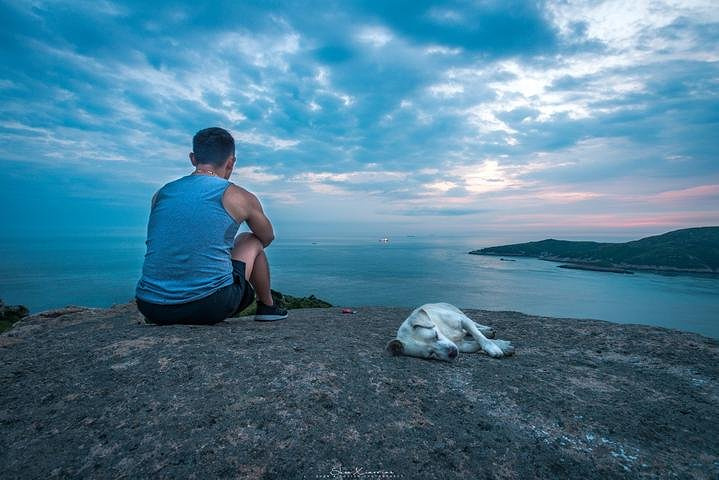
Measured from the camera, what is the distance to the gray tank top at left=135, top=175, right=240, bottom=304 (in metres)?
3.74

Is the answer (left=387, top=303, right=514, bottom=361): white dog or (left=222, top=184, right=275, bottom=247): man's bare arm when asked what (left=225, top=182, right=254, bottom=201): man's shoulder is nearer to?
(left=222, top=184, right=275, bottom=247): man's bare arm

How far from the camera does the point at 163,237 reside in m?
3.74

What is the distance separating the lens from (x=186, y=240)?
3738 mm

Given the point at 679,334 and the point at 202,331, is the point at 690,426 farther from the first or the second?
the point at 202,331

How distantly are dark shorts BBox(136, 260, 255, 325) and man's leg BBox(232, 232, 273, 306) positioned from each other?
13cm

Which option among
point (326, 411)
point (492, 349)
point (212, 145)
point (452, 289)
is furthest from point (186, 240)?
point (452, 289)

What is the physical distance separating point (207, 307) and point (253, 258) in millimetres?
906

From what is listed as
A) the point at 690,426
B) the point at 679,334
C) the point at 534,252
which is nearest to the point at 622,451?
the point at 690,426

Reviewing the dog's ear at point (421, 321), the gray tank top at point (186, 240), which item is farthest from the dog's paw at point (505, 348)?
the gray tank top at point (186, 240)

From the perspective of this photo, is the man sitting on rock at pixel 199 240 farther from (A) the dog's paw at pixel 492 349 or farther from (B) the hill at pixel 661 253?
(B) the hill at pixel 661 253

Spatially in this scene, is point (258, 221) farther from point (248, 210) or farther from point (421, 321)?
point (421, 321)

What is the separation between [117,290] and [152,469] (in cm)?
6045

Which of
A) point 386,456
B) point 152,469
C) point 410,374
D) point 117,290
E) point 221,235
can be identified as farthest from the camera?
point 117,290

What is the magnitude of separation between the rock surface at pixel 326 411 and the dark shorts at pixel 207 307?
0.18 m
